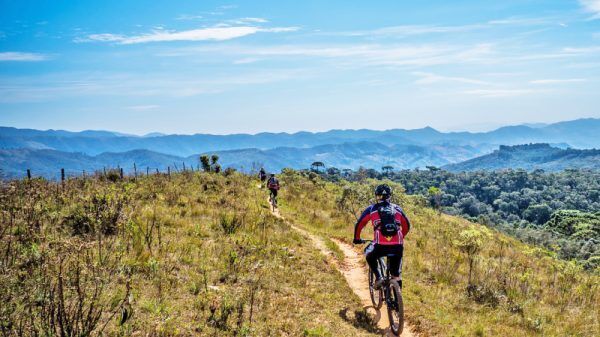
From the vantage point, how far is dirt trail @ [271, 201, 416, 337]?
26.9 feet

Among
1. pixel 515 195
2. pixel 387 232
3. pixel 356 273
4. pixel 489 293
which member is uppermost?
pixel 387 232

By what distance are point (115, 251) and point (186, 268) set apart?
175cm

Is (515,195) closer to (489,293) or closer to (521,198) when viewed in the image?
(521,198)

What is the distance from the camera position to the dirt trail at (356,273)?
26.9 ft

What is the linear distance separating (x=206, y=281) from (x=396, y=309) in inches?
161

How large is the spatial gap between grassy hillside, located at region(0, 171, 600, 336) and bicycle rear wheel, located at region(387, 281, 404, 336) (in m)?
0.54

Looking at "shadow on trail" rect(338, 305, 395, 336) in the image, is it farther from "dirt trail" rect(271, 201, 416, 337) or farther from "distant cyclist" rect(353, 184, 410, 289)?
"distant cyclist" rect(353, 184, 410, 289)

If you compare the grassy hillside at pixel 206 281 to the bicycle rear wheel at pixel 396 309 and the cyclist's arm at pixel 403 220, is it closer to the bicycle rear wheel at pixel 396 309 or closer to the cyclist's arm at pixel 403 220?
the bicycle rear wheel at pixel 396 309

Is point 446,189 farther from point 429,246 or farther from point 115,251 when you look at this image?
point 115,251

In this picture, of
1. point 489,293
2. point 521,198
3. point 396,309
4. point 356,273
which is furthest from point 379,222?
point 521,198

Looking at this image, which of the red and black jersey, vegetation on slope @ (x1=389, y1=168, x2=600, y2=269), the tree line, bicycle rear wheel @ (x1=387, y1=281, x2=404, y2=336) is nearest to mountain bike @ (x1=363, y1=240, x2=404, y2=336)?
bicycle rear wheel @ (x1=387, y1=281, x2=404, y2=336)

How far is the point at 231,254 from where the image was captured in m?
9.55

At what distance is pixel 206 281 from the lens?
8.15 m

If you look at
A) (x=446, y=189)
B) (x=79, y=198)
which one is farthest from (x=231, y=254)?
(x=446, y=189)
